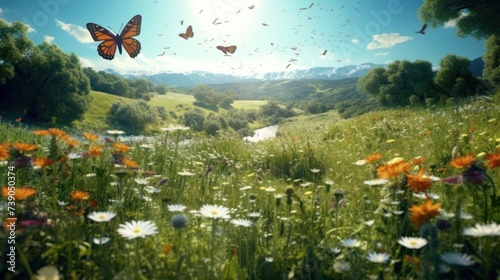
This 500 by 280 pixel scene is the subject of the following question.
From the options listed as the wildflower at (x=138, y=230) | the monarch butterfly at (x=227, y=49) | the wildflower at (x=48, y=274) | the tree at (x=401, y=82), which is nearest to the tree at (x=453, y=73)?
the tree at (x=401, y=82)

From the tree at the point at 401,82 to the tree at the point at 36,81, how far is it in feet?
158

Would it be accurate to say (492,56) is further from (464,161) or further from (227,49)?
(464,161)

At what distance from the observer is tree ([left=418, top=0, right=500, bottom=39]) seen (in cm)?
2109

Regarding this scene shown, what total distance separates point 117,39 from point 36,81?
143 feet

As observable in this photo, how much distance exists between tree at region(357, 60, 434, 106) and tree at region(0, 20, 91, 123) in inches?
1895

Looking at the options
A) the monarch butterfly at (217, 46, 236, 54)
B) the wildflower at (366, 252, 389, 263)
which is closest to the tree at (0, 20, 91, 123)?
the monarch butterfly at (217, 46, 236, 54)

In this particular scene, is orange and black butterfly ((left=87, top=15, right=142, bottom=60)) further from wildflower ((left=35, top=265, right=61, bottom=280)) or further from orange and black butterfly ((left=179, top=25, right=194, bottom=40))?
wildflower ((left=35, top=265, right=61, bottom=280))

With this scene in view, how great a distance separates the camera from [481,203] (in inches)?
96.3

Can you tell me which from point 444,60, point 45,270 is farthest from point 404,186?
point 444,60

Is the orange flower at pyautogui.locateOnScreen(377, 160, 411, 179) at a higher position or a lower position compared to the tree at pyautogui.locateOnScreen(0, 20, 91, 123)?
lower

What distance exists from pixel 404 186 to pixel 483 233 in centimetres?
98

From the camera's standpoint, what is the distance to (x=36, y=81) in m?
42.2

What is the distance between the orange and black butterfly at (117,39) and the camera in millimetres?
7423

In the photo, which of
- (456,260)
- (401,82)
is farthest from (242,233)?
(401,82)
